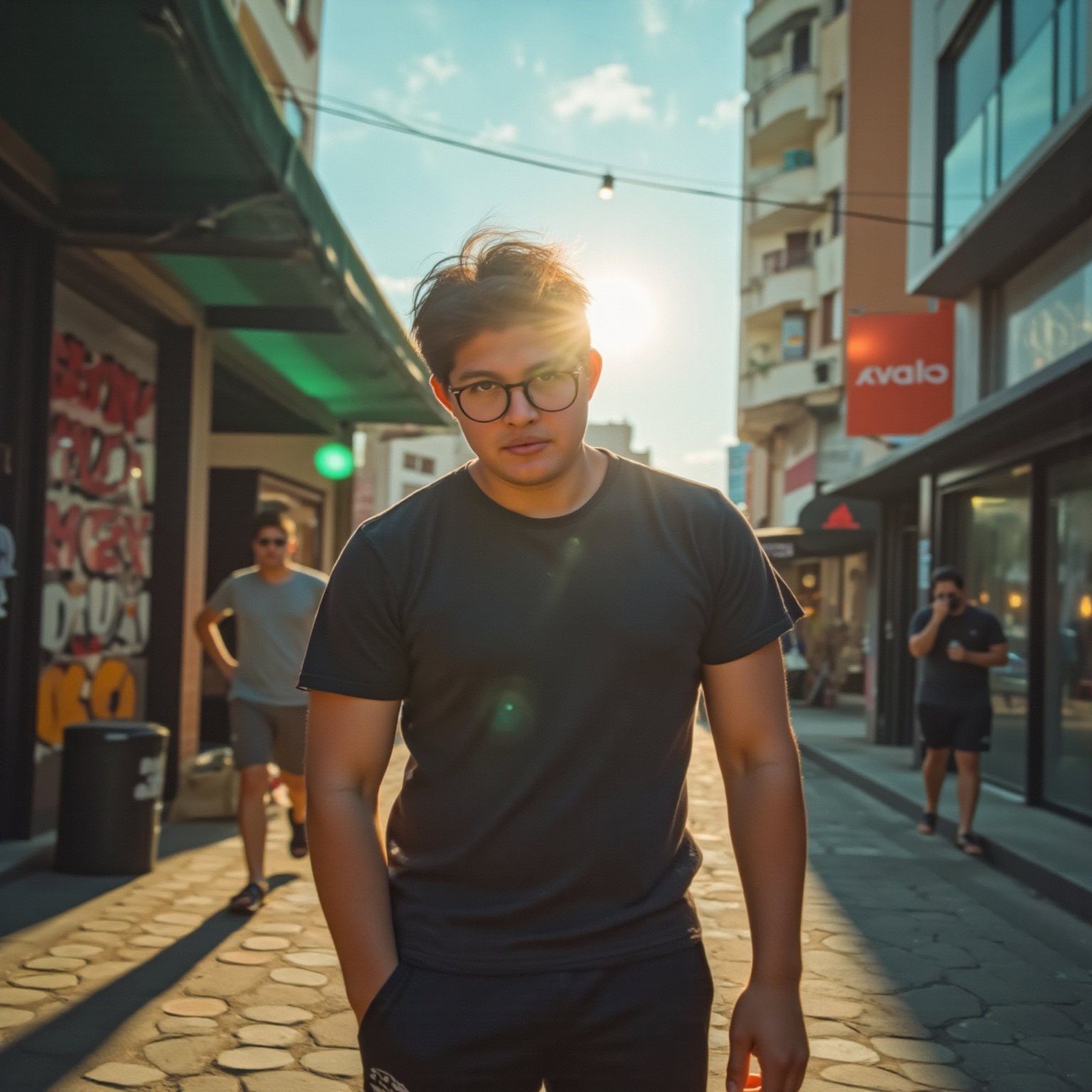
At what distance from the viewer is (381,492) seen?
5716 centimetres

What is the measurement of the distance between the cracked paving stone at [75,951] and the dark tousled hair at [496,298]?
4.20 metres

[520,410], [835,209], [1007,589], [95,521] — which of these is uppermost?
[835,209]

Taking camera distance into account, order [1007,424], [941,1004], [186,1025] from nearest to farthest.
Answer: [186,1025] < [941,1004] < [1007,424]

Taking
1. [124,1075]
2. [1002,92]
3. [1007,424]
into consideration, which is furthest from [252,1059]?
[1002,92]

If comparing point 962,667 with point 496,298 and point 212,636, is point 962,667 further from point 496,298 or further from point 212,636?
point 496,298

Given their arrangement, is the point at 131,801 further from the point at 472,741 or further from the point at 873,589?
the point at 873,589

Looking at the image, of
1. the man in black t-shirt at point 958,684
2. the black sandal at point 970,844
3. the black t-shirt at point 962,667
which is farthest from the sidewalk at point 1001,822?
the black t-shirt at point 962,667

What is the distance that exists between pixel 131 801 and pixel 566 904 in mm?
5870

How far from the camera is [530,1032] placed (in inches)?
64.7

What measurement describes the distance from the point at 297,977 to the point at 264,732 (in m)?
1.80

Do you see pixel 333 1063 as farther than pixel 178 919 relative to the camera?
No

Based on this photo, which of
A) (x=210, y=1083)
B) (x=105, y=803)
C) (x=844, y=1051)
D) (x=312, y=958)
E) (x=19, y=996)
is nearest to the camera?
(x=210, y=1083)

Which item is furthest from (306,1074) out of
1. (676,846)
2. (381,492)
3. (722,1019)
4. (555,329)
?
(381,492)

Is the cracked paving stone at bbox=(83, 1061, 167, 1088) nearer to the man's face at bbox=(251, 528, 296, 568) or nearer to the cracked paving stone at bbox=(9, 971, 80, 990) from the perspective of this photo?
the cracked paving stone at bbox=(9, 971, 80, 990)
